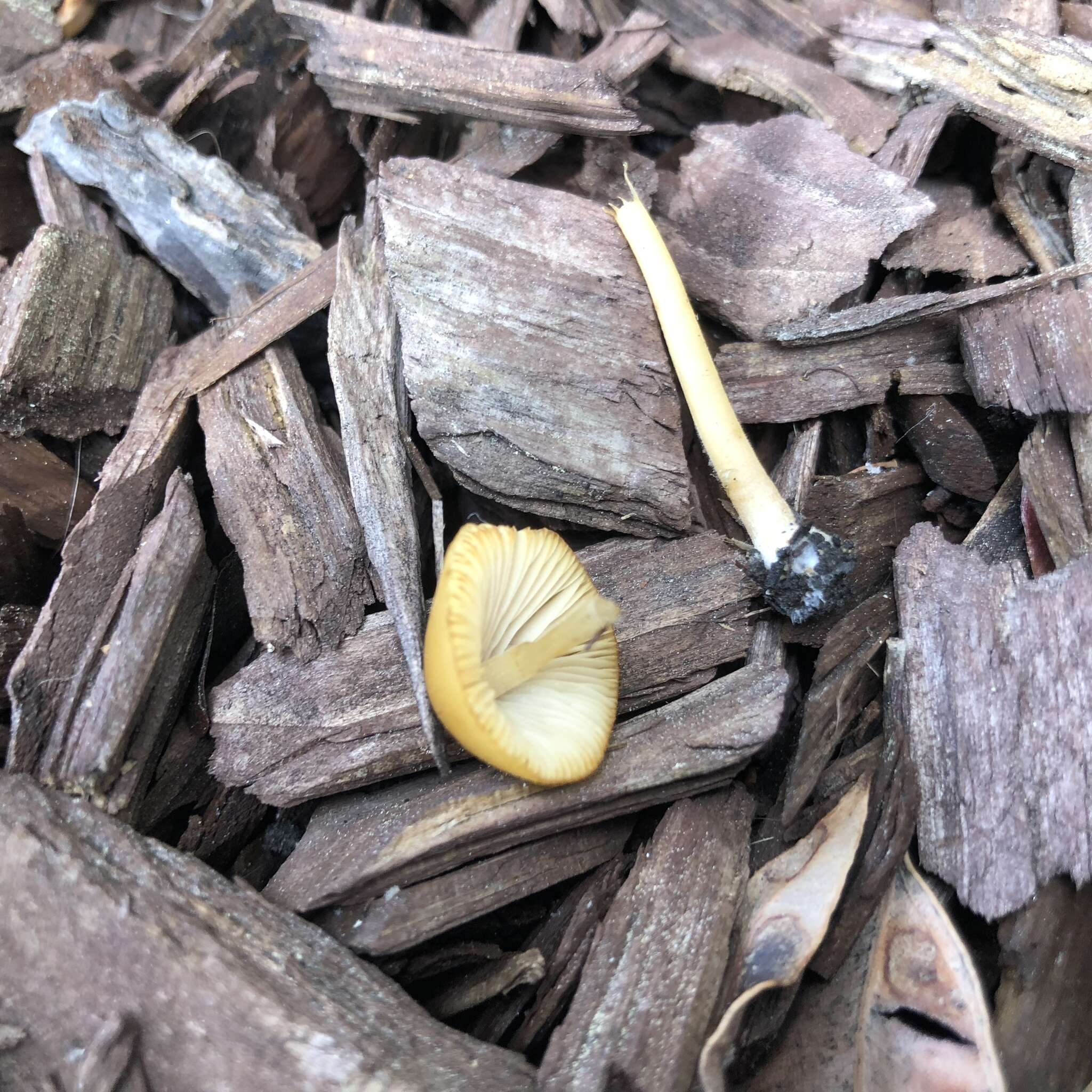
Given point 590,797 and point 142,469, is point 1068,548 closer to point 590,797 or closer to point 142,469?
point 590,797

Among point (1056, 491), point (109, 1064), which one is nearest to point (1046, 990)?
point (1056, 491)

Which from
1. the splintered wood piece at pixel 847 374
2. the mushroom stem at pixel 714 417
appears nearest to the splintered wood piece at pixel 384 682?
the mushroom stem at pixel 714 417

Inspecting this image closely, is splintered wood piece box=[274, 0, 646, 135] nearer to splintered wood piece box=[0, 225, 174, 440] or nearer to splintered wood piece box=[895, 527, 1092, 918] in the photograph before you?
splintered wood piece box=[0, 225, 174, 440]

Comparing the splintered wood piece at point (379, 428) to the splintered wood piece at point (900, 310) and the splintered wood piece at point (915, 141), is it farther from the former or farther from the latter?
the splintered wood piece at point (915, 141)

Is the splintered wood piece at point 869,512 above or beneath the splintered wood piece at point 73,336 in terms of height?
beneath

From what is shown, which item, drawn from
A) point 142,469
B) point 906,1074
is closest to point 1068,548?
point 906,1074

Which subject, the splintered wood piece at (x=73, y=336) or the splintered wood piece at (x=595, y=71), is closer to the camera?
the splintered wood piece at (x=73, y=336)
